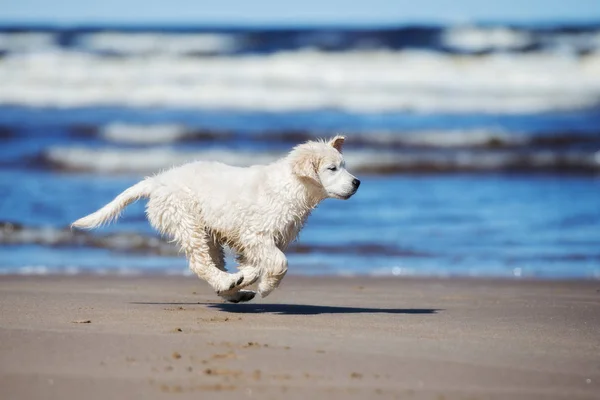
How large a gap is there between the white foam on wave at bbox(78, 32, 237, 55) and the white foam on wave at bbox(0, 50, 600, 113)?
1.53 metres

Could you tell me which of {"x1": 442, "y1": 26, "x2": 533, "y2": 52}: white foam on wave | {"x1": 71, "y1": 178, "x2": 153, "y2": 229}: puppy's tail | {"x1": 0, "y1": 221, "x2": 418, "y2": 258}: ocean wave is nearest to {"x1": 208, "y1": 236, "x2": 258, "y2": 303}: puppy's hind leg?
{"x1": 71, "y1": 178, "x2": 153, "y2": 229}: puppy's tail

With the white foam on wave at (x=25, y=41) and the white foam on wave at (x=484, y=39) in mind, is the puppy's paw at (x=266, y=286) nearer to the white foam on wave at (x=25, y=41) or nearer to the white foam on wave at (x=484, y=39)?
the white foam on wave at (x=484, y=39)

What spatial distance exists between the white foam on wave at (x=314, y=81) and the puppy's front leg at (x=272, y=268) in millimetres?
23756

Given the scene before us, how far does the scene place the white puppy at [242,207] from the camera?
7.23m

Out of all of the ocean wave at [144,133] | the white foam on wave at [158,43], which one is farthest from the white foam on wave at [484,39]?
the ocean wave at [144,133]

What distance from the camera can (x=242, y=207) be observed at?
729cm

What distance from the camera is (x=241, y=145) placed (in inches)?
941

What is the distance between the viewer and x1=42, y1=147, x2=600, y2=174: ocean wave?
67.2 ft

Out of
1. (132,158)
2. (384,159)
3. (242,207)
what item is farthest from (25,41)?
(242,207)

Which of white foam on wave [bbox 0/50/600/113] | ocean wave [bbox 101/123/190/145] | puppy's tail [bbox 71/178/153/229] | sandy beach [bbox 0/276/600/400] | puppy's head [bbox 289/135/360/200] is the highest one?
white foam on wave [bbox 0/50/600/113]

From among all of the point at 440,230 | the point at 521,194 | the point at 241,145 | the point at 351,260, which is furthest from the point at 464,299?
the point at 241,145

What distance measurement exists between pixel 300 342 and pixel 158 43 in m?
34.0

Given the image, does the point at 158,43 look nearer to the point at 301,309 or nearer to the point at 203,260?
the point at 203,260

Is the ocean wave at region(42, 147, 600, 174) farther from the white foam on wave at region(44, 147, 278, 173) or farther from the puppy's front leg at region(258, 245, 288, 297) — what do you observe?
the puppy's front leg at region(258, 245, 288, 297)
